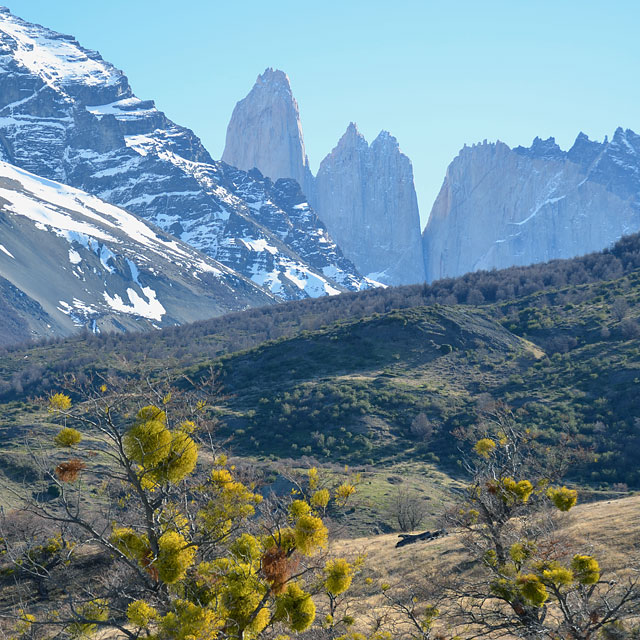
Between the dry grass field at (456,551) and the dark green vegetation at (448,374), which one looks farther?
the dark green vegetation at (448,374)

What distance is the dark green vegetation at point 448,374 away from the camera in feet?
179

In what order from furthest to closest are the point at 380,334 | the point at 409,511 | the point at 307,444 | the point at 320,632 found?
the point at 380,334
the point at 307,444
the point at 409,511
the point at 320,632

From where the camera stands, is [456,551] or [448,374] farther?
[448,374]

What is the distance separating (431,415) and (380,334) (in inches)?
1034

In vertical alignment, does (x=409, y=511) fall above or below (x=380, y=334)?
below

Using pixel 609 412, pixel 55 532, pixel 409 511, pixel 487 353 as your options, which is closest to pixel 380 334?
pixel 487 353

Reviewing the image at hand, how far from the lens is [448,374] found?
72.3 m

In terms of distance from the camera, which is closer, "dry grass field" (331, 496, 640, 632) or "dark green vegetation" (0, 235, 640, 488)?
"dry grass field" (331, 496, 640, 632)

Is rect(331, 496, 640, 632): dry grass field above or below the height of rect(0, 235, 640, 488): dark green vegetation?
below

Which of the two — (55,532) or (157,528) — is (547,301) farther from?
(157,528)

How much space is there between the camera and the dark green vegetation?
54.5 metres

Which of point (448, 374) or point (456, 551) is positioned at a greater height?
point (448, 374)

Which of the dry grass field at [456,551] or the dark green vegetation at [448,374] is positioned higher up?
the dark green vegetation at [448,374]

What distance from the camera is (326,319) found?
406ft
